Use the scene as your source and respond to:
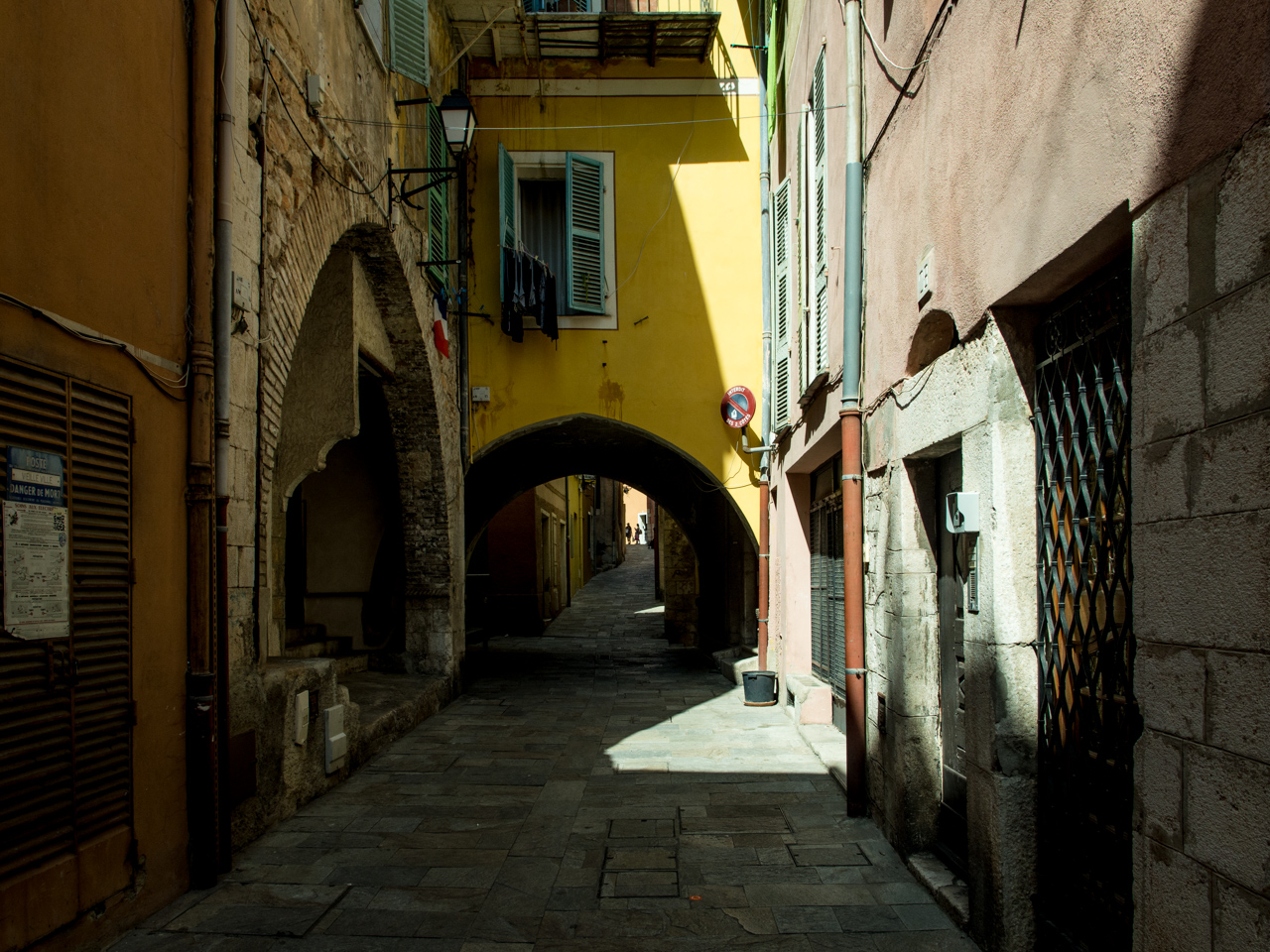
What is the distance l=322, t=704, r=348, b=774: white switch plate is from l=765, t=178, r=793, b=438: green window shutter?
4.68 meters

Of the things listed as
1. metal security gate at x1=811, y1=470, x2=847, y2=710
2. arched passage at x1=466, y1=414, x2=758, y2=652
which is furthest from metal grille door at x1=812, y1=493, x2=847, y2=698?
arched passage at x1=466, y1=414, x2=758, y2=652

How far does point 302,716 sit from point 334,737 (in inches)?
22.1

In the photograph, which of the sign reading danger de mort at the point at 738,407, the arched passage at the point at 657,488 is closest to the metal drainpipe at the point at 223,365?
the arched passage at the point at 657,488

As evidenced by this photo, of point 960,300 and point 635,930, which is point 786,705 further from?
point 960,300

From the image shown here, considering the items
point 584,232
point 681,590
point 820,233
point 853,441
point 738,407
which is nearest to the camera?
point 853,441

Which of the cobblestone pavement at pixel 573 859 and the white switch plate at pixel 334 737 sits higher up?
the white switch plate at pixel 334 737

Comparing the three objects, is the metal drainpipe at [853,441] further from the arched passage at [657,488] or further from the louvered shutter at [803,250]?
the arched passage at [657,488]

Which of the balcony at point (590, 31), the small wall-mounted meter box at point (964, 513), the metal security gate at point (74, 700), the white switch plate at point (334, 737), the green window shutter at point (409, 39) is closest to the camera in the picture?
the metal security gate at point (74, 700)

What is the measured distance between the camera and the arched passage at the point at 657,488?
11758 mm

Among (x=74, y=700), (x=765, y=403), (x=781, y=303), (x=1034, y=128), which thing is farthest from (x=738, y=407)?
(x=74, y=700)

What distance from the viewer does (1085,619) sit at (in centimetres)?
310

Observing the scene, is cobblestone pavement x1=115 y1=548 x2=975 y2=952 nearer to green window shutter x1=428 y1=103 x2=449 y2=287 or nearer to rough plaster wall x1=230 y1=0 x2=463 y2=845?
rough plaster wall x1=230 y1=0 x2=463 y2=845

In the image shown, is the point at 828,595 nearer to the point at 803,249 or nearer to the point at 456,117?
the point at 803,249

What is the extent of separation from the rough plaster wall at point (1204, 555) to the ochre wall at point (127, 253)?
341 centimetres
